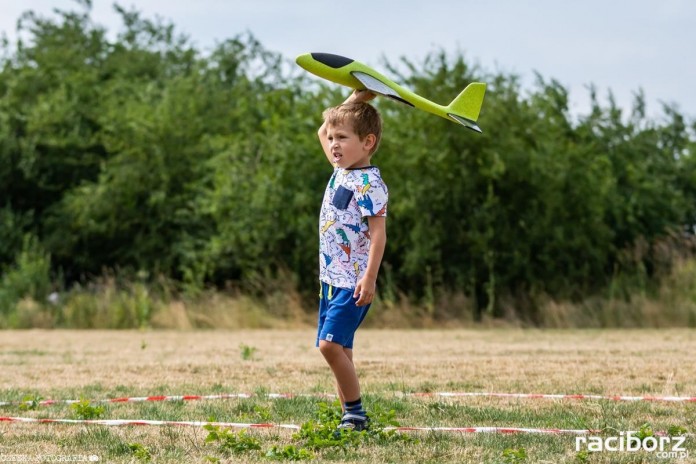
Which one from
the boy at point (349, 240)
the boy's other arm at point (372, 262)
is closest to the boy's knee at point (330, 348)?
the boy at point (349, 240)

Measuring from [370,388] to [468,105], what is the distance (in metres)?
2.54

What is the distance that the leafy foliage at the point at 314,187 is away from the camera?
750 inches

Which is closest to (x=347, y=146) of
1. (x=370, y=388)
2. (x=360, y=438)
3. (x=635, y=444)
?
(x=360, y=438)

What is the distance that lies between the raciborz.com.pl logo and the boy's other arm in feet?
3.98

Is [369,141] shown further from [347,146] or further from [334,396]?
[334,396]

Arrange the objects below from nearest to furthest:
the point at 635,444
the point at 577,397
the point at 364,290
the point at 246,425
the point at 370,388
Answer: the point at 635,444 < the point at 364,290 < the point at 246,425 < the point at 577,397 < the point at 370,388

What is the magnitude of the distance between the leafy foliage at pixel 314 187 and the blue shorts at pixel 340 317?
1324 cm

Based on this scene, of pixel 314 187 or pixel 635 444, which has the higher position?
pixel 314 187

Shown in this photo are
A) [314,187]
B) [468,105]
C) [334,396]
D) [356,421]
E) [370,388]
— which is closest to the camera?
[356,421]

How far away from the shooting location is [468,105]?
6.25 meters

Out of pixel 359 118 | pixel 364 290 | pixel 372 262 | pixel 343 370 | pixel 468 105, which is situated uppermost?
pixel 468 105

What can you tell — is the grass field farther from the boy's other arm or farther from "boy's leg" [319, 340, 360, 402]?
the boy's other arm

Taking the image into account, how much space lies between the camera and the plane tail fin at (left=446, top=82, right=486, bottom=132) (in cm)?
617

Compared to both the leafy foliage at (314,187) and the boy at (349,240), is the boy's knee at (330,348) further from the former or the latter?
the leafy foliage at (314,187)
